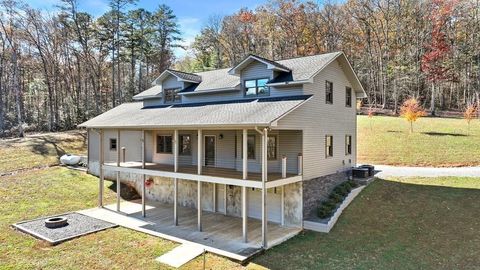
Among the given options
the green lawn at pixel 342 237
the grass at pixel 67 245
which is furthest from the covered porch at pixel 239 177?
the grass at pixel 67 245

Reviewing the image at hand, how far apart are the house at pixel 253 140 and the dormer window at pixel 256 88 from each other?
50 millimetres

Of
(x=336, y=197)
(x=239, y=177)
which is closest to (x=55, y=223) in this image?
(x=239, y=177)

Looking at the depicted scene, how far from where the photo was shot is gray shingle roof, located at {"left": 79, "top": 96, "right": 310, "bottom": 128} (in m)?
11.4

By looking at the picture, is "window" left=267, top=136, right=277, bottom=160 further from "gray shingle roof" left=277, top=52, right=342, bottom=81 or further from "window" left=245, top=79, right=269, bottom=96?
"gray shingle roof" left=277, top=52, right=342, bottom=81

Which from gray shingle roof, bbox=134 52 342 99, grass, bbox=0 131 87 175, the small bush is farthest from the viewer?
grass, bbox=0 131 87 175

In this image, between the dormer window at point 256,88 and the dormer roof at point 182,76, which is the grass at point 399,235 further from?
the dormer roof at point 182,76

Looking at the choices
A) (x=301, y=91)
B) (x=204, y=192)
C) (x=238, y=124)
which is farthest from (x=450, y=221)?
(x=204, y=192)

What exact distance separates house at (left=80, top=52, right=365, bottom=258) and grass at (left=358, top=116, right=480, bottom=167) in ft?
20.7

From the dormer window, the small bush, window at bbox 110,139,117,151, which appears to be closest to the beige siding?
the small bush

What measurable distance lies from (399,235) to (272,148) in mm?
5999

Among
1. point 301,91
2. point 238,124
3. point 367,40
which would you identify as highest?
point 367,40

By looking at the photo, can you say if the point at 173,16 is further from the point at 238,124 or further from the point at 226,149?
the point at 238,124

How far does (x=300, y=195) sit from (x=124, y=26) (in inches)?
1306

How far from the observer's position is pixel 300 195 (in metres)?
12.9
